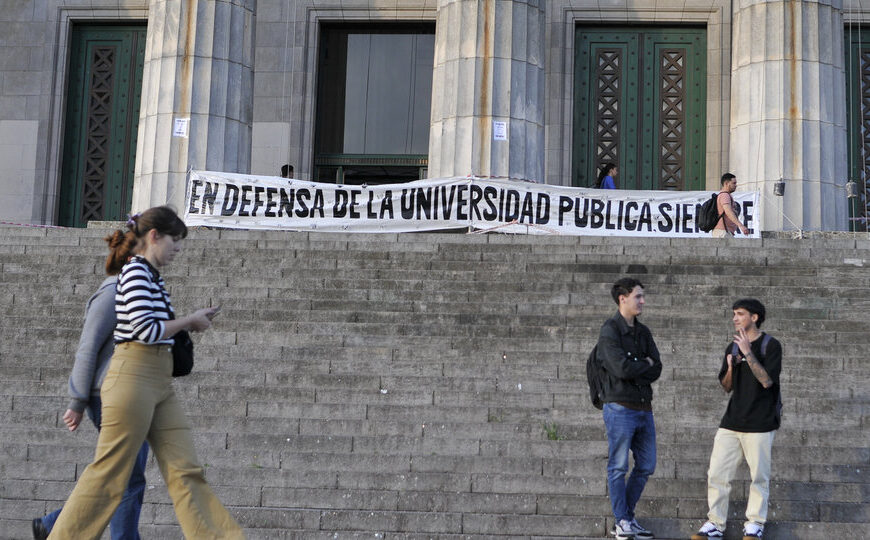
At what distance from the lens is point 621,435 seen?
7.52 m

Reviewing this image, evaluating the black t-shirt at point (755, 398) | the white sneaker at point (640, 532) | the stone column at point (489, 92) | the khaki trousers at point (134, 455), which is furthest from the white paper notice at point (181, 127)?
the khaki trousers at point (134, 455)

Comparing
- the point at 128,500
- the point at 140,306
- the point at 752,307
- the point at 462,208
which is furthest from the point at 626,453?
the point at 462,208

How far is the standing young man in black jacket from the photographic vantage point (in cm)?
752

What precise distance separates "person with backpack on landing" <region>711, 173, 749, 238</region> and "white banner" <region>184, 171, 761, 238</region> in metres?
0.66

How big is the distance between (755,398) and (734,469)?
473mm

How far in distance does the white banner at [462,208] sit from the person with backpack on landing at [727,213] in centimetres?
66

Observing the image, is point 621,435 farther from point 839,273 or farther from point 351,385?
point 839,273

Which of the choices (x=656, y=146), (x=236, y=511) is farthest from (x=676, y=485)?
(x=656, y=146)

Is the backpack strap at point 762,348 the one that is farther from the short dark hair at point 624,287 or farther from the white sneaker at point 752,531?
the white sneaker at point 752,531

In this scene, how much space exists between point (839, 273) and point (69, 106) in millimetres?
15848

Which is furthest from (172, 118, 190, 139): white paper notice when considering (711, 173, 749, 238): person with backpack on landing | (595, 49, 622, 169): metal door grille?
(595, 49, 622, 169): metal door grille

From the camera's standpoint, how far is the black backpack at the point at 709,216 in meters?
16.1

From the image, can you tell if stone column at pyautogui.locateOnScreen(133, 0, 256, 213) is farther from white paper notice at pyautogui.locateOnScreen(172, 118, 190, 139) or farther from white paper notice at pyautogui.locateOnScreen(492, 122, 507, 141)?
white paper notice at pyautogui.locateOnScreen(492, 122, 507, 141)

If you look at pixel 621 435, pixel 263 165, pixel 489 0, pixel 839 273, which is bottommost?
pixel 621 435
